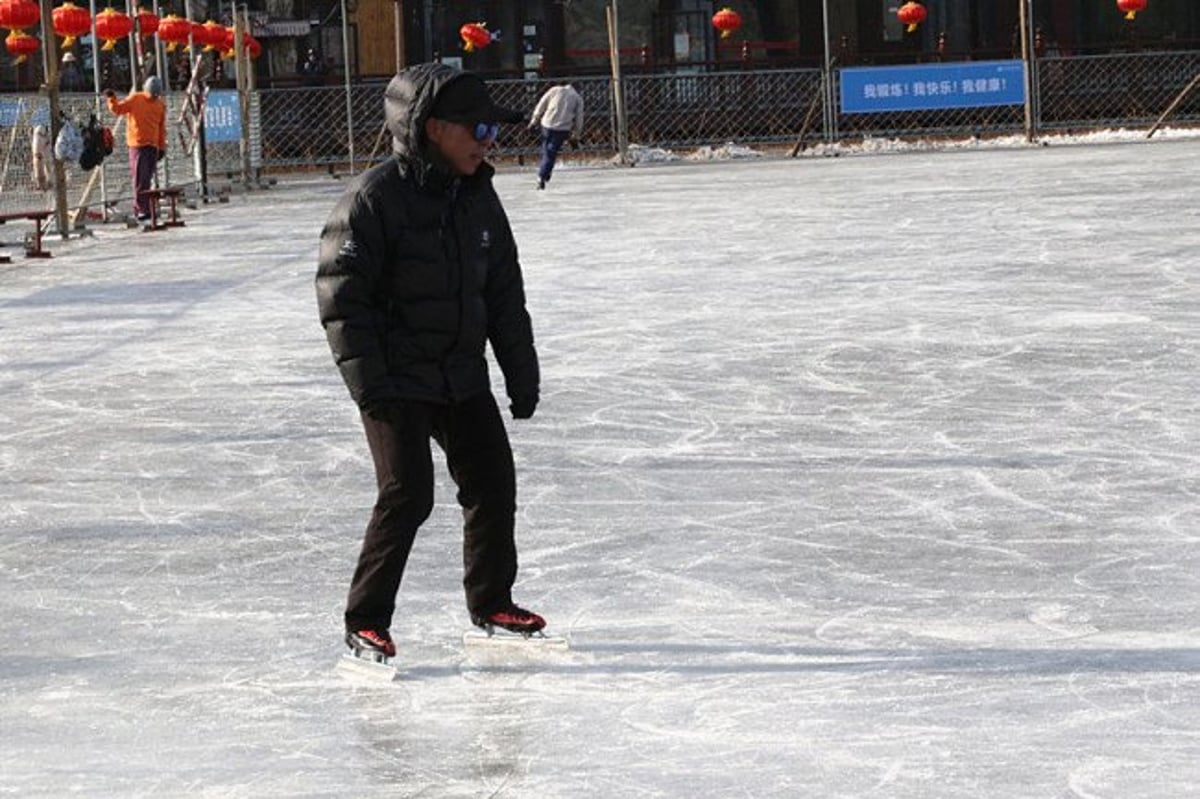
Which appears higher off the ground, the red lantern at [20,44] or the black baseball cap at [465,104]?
the red lantern at [20,44]

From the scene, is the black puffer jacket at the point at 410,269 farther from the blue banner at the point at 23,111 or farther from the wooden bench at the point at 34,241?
the blue banner at the point at 23,111

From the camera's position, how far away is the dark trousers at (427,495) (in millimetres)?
5824

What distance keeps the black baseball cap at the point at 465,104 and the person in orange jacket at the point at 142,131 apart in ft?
60.7

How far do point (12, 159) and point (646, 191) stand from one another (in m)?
7.74

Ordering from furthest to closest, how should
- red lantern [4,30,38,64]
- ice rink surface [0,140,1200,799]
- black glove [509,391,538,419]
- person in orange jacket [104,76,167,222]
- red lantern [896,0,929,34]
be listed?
red lantern [896,0,929,34], red lantern [4,30,38,64], person in orange jacket [104,76,167,222], black glove [509,391,538,419], ice rink surface [0,140,1200,799]

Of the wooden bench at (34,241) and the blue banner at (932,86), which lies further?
the blue banner at (932,86)

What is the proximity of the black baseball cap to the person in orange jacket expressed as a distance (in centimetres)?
1850

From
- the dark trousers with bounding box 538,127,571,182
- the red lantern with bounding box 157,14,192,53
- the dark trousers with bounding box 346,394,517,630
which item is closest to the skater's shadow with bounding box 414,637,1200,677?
the dark trousers with bounding box 346,394,517,630

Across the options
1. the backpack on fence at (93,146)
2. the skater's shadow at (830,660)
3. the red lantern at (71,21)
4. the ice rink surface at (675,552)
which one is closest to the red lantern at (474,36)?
the red lantern at (71,21)

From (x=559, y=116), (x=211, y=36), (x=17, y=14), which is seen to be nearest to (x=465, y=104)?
(x=17, y=14)

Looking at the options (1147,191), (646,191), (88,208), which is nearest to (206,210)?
(88,208)

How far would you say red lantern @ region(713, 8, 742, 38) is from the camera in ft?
121

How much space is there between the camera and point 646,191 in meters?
27.1

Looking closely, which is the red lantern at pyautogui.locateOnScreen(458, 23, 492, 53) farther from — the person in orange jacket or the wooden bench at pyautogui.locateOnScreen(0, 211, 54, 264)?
the wooden bench at pyautogui.locateOnScreen(0, 211, 54, 264)
